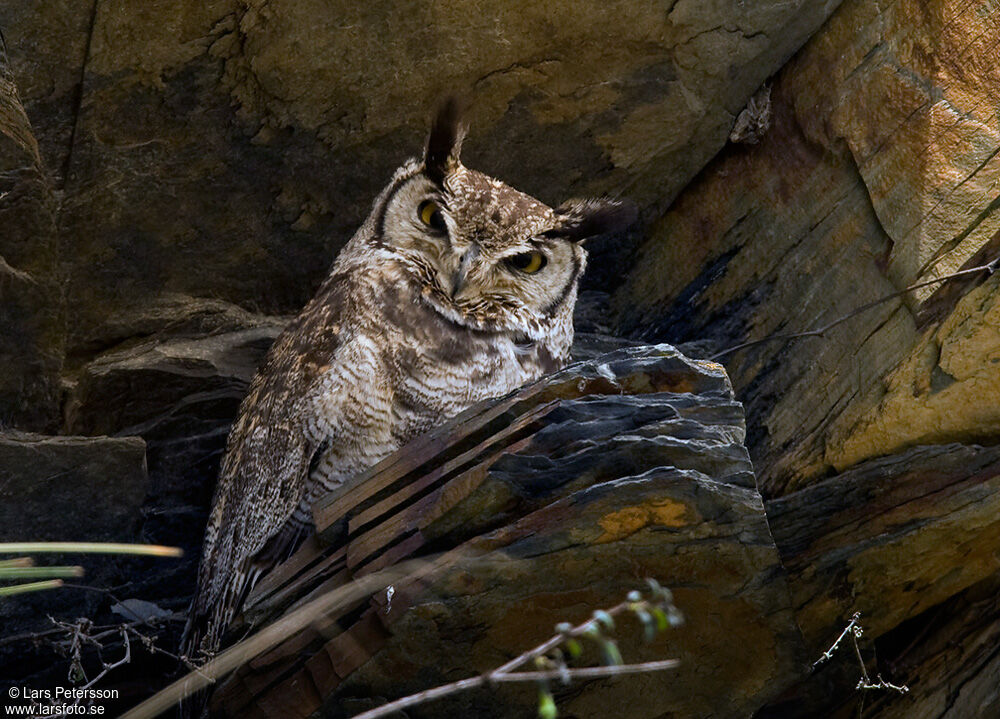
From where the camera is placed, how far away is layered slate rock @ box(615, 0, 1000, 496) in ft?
8.60

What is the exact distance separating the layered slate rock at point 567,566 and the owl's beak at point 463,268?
0.44 metres

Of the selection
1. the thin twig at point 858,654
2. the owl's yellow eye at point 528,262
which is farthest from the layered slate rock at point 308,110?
the thin twig at point 858,654

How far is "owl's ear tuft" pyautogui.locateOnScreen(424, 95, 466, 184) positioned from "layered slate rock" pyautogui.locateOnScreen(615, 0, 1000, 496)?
0.82 metres

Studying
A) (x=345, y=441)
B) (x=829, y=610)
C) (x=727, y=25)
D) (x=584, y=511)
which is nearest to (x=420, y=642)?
(x=584, y=511)

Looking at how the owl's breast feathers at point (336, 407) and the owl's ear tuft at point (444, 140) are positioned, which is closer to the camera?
the owl's breast feathers at point (336, 407)

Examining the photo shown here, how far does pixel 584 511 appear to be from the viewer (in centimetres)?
210

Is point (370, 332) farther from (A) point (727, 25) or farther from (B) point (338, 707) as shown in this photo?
(A) point (727, 25)

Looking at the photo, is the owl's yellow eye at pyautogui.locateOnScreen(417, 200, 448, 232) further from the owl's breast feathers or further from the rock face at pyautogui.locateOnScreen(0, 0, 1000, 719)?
the rock face at pyautogui.locateOnScreen(0, 0, 1000, 719)

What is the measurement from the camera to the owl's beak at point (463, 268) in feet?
8.65

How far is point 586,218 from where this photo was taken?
2.89 meters

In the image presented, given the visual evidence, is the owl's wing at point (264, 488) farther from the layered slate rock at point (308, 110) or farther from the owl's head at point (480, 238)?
the layered slate rock at point (308, 110)

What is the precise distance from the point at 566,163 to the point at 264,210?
32.0 inches

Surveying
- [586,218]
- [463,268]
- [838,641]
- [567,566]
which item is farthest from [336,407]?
[838,641]

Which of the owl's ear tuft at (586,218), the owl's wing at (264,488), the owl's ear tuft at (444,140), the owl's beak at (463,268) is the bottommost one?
the owl's wing at (264,488)
